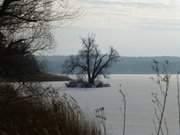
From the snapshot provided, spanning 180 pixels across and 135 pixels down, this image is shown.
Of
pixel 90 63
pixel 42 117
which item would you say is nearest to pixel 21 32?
pixel 42 117

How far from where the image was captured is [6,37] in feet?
55.1

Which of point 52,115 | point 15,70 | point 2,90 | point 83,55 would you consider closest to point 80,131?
point 52,115

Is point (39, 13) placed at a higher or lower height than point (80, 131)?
higher

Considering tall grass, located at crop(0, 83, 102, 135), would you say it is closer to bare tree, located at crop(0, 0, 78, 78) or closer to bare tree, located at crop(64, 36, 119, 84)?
bare tree, located at crop(0, 0, 78, 78)

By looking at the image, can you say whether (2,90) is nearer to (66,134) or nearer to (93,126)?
(93,126)

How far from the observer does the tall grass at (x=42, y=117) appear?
25.3ft

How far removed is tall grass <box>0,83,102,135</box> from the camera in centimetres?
771

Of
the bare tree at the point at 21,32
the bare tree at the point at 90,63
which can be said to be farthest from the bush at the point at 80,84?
the bare tree at the point at 21,32

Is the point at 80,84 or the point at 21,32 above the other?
the point at 21,32

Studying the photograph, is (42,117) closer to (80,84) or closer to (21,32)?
(21,32)

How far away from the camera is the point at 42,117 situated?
8.38 meters

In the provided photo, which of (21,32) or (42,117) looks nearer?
(42,117)

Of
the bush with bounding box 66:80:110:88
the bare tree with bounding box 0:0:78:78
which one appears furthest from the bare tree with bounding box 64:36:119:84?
the bare tree with bounding box 0:0:78:78

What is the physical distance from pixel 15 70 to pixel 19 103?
6.85 m
